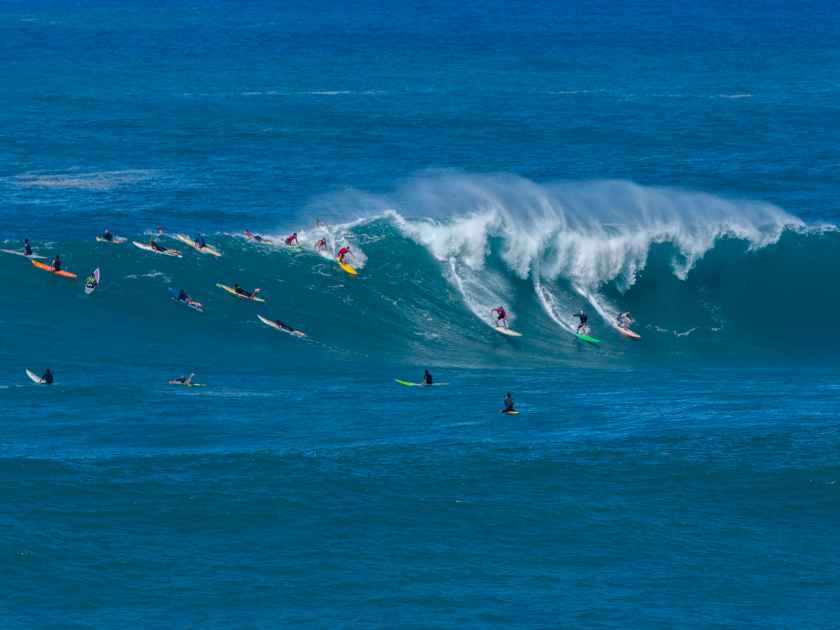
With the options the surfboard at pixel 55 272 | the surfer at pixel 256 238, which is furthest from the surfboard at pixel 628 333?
the surfboard at pixel 55 272

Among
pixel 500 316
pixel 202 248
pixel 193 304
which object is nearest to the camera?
pixel 193 304

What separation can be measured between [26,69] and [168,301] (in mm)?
74390

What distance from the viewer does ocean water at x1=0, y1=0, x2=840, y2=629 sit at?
150 ft

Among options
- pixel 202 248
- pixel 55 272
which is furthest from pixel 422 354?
pixel 55 272

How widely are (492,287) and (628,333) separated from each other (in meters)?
7.22

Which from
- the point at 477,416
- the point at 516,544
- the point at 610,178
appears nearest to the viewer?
the point at 516,544

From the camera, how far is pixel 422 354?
69875 mm

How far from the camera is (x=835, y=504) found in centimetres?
5103

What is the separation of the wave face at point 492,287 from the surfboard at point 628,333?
1.49ft

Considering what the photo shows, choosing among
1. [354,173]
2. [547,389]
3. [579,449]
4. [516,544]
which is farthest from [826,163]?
[516,544]

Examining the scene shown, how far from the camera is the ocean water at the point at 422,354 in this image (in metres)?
45.8

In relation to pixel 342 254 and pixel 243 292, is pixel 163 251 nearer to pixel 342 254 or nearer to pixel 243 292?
pixel 243 292

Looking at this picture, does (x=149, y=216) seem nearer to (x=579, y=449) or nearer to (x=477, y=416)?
(x=477, y=416)

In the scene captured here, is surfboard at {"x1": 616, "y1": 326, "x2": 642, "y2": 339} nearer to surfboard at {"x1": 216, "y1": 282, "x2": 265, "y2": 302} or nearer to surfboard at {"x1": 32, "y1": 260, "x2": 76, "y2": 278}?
surfboard at {"x1": 216, "y1": 282, "x2": 265, "y2": 302}
